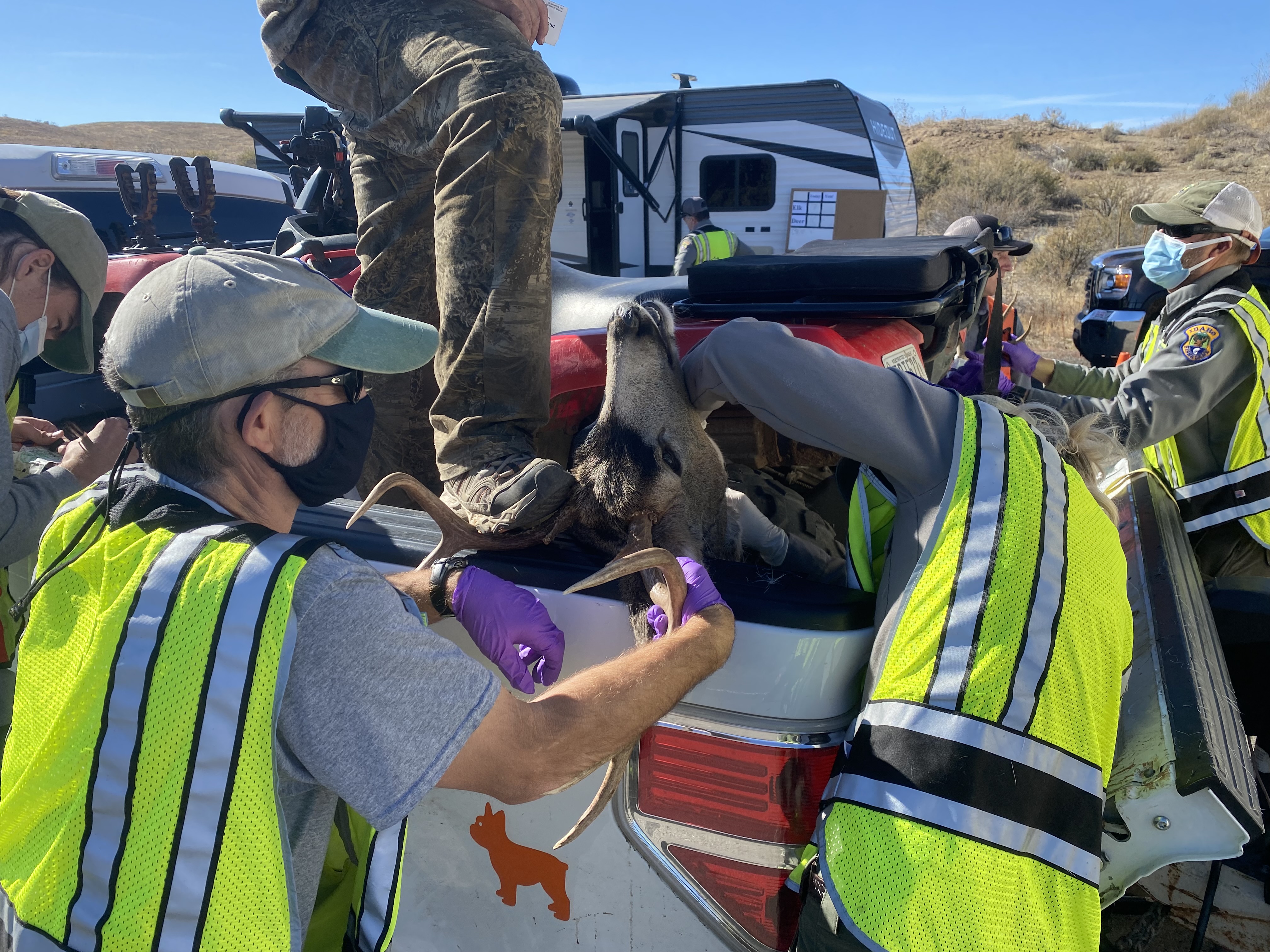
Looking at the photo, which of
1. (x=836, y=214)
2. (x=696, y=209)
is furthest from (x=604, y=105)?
(x=836, y=214)

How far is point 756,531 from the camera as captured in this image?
2.22 m

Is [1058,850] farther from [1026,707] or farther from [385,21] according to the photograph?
[385,21]

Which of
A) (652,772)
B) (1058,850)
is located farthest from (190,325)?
(1058,850)

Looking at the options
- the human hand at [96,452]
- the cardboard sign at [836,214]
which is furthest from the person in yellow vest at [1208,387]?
the cardboard sign at [836,214]

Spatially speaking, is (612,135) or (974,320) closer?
(974,320)

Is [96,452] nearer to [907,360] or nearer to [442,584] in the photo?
[442,584]

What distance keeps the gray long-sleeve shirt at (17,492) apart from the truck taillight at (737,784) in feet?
6.25

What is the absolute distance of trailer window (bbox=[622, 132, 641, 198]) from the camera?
43.1ft

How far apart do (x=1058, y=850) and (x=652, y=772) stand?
27.5 inches

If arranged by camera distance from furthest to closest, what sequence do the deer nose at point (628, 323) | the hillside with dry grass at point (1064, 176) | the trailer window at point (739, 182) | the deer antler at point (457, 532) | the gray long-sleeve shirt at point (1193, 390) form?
the hillside with dry grass at point (1064, 176) → the trailer window at point (739, 182) → the gray long-sleeve shirt at point (1193, 390) → the deer nose at point (628, 323) → the deer antler at point (457, 532)

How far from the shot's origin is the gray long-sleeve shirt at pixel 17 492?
240 centimetres

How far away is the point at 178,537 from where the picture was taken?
4.66ft

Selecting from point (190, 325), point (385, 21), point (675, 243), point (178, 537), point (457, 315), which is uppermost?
point (385, 21)

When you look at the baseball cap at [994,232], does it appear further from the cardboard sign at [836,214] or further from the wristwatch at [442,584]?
the cardboard sign at [836,214]
